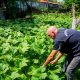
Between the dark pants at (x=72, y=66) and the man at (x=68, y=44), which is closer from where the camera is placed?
the man at (x=68, y=44)

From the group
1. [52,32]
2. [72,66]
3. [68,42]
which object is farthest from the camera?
[72,66]

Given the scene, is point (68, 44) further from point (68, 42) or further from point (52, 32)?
point (52, 32)

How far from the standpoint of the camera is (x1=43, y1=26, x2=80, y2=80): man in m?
6.61

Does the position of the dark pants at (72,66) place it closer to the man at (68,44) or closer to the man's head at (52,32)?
the man at (68,44)

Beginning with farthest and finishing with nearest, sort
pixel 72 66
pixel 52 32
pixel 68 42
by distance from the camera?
1. pixel 72 66
2. pixel 68 42
3. pixel 52 32

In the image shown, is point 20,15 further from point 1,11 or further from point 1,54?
point 1,54

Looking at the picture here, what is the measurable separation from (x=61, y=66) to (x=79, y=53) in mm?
1067

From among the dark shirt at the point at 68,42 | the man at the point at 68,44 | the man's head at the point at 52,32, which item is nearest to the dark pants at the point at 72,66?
the man at the point at 68,44

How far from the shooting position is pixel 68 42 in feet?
22.2

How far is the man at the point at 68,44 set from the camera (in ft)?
21.7

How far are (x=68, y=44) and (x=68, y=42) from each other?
6 centimetres

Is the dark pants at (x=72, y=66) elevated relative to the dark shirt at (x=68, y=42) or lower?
lower

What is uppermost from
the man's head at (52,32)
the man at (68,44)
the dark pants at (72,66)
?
the man's head at (52,32)

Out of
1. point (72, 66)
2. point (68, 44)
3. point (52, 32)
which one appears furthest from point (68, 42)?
point (72, 66)
